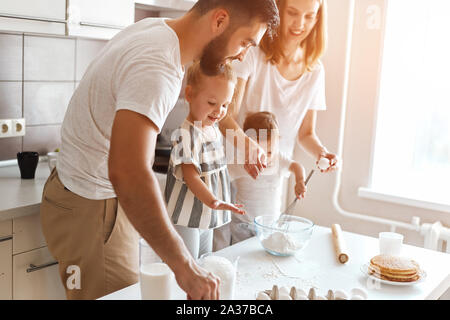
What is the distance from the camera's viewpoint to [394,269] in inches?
50.0

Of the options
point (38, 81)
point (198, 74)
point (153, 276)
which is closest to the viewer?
point (153, 276)

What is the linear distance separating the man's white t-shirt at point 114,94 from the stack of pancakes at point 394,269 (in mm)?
680

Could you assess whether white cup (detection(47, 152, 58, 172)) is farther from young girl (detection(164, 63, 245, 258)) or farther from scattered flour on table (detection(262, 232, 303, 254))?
scattered flour on table (detection(262, 232, 303, 254))

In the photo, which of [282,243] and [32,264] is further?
[32,264]

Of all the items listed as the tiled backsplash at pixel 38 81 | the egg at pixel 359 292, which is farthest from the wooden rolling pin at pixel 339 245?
the tiled backsplash at pixel 38 81

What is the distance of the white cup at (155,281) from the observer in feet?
3.27

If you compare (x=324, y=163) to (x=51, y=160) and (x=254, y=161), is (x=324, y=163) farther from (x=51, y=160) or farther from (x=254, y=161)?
(x=51, y=160)

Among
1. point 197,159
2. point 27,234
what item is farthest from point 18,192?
point 197,159

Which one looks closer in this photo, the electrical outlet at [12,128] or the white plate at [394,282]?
the white plate at [394,282]

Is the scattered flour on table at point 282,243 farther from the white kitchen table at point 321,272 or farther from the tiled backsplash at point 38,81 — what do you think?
the tiled backsplash at point 38,81

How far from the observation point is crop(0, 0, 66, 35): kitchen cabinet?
5.30ft

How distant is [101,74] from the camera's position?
111 centimetres

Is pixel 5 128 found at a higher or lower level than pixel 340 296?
higher

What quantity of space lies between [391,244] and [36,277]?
3.79 ft
